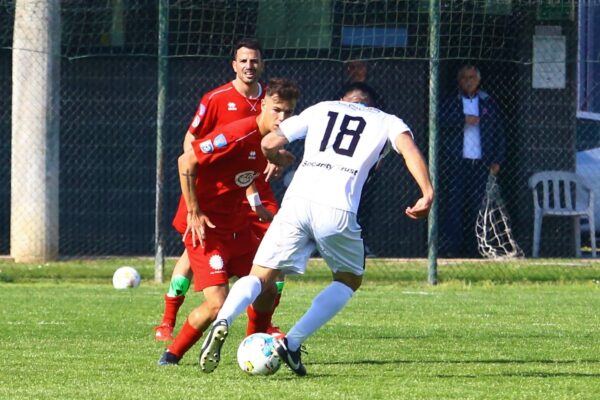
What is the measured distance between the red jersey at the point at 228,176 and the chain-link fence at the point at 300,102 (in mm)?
7019

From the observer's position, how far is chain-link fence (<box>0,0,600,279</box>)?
15.2m

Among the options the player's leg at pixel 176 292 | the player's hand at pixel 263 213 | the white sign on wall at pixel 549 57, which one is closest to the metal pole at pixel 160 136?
the player's leg at pixel 176 292

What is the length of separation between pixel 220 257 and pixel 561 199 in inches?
370

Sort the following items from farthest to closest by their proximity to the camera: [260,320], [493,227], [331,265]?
[493,227] → [260,320] → [331,265]

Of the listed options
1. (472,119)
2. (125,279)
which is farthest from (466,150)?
(125,279)

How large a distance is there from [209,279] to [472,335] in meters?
2.36

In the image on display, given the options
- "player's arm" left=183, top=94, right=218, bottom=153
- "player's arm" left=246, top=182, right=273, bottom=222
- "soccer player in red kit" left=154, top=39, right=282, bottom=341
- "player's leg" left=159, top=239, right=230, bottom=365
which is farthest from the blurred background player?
"player's leg" left=159, top=239, right=230, bottom=365

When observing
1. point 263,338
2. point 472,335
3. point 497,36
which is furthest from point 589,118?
point 263,338

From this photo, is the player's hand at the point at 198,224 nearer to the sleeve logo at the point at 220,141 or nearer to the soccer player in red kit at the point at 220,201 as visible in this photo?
the soccer player in red kit at the point at 220,201

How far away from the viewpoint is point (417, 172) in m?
6.86

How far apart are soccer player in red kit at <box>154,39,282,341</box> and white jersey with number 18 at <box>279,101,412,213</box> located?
70.1 inches

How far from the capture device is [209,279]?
25.8 ft

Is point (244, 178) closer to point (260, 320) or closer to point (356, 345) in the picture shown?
point (260, 320)

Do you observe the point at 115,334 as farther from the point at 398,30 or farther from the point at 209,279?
the point at 398,30
